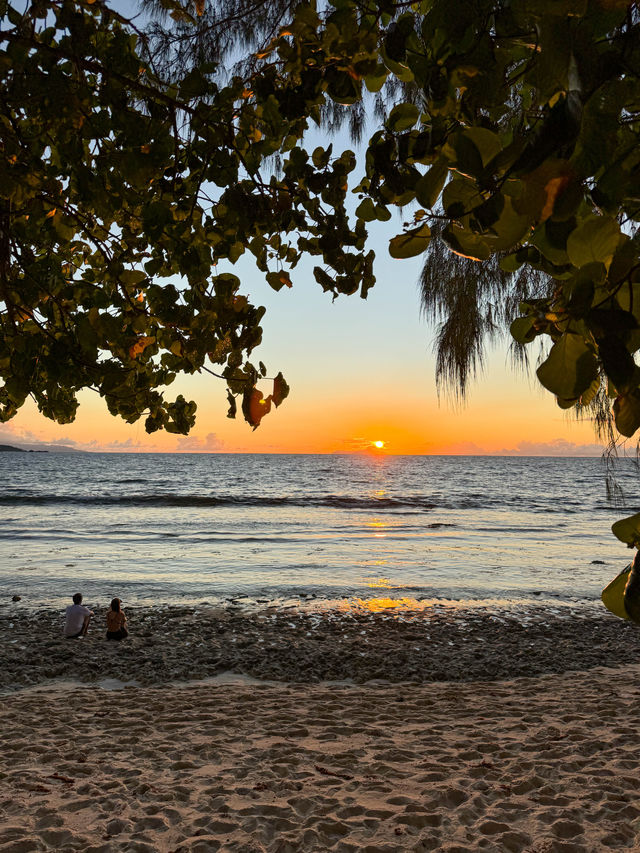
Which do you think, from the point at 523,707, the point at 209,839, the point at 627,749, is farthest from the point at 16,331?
the point at 523,707

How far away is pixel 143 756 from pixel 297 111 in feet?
12.8

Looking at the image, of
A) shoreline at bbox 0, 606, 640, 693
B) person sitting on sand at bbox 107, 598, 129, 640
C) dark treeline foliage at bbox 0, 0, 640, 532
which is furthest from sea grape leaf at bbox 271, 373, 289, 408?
person sitting on sand at bbox 107, 598, 129, 640

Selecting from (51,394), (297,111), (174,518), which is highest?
(297,111)

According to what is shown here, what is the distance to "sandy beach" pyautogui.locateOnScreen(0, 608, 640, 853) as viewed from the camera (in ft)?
10.1

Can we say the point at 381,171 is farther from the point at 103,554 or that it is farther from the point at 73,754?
the point at 103,554

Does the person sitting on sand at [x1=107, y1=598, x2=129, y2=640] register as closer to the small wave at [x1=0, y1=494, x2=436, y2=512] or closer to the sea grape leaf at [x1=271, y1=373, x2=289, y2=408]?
the sea grape leaf at [x1=271, y1=373, x2=289, y2=408]

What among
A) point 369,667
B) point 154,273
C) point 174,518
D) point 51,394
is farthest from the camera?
point 174,518

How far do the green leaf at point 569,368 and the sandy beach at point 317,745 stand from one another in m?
3.04

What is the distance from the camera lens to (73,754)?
403cm

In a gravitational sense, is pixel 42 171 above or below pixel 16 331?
above

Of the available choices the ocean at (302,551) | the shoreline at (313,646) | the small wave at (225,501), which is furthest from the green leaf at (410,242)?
the small wave at (225,501)

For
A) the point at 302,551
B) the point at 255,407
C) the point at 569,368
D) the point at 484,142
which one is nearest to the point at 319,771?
the point at 255,407

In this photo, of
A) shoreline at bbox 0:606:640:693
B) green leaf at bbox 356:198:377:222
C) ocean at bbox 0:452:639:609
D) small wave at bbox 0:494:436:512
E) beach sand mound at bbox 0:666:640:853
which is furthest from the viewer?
small wave at bbox 0:494:436:512

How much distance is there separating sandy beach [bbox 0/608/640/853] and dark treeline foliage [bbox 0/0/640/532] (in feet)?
6.83
